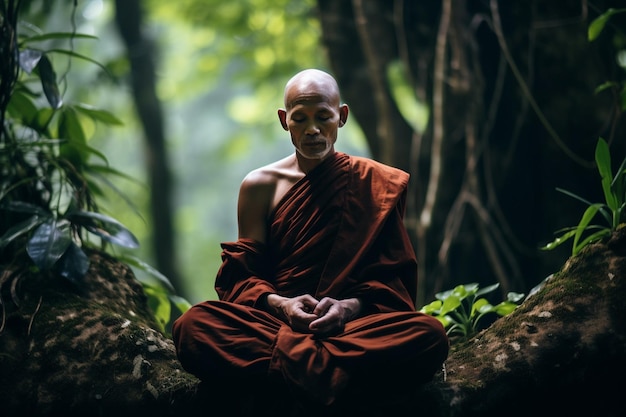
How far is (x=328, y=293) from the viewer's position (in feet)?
8.05

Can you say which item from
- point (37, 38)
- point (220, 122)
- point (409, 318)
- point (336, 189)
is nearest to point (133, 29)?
point (37, 38)

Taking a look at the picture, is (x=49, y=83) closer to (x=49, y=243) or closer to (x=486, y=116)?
(x=49, y=243)

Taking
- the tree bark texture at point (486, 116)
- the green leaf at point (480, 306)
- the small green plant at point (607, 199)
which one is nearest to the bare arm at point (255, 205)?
the green leaf at point (480, 306)

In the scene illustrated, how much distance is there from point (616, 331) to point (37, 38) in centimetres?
269

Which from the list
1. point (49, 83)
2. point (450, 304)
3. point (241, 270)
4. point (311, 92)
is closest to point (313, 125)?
point (311, 92)

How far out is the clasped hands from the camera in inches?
91.5

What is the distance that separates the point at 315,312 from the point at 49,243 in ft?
4.12

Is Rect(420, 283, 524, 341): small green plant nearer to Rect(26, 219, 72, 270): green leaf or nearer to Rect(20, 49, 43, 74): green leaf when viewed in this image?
Rect(26, 219, 72, 270): green leaf

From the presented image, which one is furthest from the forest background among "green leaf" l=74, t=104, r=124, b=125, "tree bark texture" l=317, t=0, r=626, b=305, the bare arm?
the bare arm

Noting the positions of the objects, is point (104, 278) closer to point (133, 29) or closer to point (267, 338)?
point (267, 338)

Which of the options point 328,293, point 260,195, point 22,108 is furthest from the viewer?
point 22,108

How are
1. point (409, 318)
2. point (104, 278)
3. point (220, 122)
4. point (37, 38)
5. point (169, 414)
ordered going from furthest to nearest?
point (220, 122) < point (37, 38) < point (104, 278) < point (169, 414) < point (409, 318)

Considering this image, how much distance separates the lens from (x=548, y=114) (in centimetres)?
457

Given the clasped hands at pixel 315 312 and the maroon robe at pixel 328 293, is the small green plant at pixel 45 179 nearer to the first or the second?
the maroon robe at pixel 328 293
